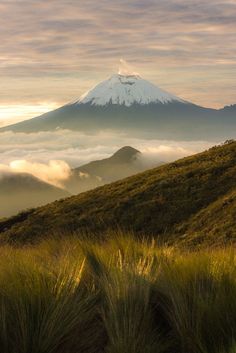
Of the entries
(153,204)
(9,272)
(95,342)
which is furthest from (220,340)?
(153,204)

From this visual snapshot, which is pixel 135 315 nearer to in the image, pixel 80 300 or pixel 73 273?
pixel 80 300

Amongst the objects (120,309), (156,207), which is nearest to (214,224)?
(156,207)

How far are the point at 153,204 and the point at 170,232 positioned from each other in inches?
229

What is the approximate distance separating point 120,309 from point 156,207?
1182 inches

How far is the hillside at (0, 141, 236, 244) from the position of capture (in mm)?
30858

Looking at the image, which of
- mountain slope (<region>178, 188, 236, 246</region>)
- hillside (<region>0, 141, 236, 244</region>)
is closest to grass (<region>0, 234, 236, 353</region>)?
mountain slope (<region>178, 188, 236, 246</region>)

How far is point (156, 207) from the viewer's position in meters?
35.4

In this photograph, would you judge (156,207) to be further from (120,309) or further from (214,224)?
(120,309)

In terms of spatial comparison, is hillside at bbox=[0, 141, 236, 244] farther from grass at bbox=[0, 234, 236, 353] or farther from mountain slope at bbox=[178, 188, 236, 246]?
grass at bbox=[0, 234, 236, 353]

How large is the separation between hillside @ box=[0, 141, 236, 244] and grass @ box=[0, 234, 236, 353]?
67.1ft

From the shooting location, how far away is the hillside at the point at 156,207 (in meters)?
30.9

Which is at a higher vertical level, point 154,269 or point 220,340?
point 154,269

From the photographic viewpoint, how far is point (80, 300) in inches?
231

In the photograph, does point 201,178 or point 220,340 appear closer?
point 220,340
